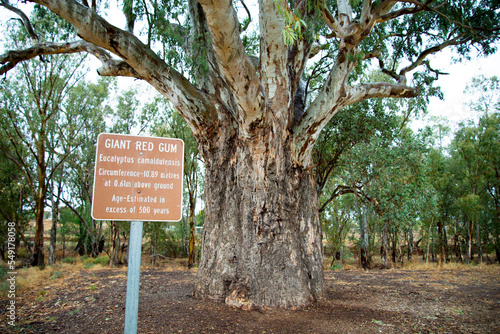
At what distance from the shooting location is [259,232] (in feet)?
17.9

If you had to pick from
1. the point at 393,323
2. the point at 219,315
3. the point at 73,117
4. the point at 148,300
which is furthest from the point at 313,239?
the point at 73,117

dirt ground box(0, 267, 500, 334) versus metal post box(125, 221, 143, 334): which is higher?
metal post box(125, 221, 143, 334)

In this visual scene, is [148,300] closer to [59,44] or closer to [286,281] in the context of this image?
[286,281]

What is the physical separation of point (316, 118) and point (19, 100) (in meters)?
16.9

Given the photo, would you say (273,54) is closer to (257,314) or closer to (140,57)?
(140,57)

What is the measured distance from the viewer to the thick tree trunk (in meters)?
5.32

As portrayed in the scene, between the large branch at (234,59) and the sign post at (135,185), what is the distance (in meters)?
1.72

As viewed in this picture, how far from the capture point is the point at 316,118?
585 cm

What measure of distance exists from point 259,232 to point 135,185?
3288 millimetres

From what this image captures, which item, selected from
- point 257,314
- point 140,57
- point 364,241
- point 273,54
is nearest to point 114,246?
point 364,241

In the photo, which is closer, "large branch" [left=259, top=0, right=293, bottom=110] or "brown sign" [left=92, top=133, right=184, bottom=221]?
"brown sign" [left=92, top=133, right=184, bottom=221]

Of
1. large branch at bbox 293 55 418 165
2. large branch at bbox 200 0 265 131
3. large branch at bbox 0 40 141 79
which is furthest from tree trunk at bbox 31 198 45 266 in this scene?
large branch at bbox 293 55 418 165

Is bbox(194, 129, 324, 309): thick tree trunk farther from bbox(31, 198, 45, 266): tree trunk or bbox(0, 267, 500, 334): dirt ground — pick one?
bbox(31, 198, 45, 266): tree trunk

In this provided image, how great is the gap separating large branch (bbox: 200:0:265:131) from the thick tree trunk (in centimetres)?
60
